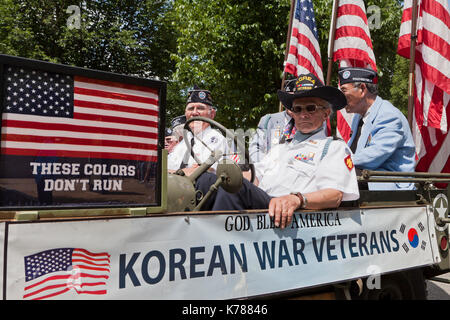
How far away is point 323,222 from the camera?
2.55m

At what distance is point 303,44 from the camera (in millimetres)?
7535

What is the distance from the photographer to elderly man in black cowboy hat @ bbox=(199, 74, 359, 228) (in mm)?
2510

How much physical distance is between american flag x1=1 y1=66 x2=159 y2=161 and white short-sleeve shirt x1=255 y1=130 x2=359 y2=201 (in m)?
1.33

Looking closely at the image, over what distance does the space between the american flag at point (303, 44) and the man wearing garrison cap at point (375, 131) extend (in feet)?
8.87

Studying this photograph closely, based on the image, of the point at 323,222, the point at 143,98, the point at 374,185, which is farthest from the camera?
Answer: the point at 374,185

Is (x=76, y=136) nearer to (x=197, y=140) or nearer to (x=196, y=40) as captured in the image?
(x=197, y=140)

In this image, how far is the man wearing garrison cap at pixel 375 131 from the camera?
4.10 m

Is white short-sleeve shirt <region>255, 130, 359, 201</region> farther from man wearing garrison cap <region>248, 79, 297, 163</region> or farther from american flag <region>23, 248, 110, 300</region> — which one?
american flag <region>23, 248, 110, 300</region>

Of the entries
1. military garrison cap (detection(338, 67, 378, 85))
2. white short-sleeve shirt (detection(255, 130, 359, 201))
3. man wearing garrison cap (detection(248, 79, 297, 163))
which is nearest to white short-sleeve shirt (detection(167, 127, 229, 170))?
man wearing garrison cap (detection(248, 79, 297, 163))

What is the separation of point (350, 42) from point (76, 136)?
6318 millimetres

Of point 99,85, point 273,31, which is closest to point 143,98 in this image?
point 99,85

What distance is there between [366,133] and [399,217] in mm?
1641
